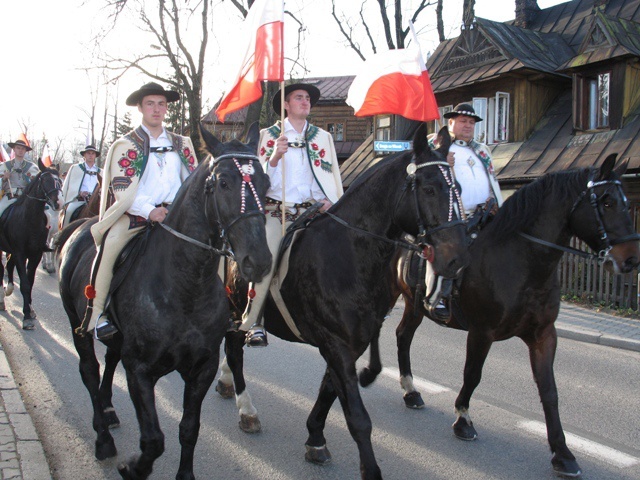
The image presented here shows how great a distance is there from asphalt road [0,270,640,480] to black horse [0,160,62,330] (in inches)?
94.4

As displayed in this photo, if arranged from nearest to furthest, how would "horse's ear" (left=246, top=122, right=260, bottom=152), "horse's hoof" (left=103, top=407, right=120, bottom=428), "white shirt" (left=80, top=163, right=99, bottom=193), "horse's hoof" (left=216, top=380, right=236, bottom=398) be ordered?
"horse's ear" (left=246, top=122, right=260, bottom=152) → "horse's hoof" (left=103, top=407, right=120, bottom=428) → "horse's hoof" (left=216, top=380, right=236, bottom=398) → "white shirt" (left=80, top=163, right=99, bottom=193)

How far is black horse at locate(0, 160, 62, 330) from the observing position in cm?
1007

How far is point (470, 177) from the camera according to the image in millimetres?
5711

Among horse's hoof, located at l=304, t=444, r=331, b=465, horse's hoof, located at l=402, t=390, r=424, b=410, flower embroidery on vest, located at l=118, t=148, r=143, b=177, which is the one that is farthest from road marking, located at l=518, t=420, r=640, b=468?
flower embroidery on vest, located at l=118, t=148, r=143, b=177

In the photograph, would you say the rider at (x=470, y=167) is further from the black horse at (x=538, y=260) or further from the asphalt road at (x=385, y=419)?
the asphalt road at (x=385, y=419)

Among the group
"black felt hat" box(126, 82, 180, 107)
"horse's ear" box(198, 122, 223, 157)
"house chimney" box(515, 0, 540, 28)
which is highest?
"house chimney" box(515, 0, 540, 28)

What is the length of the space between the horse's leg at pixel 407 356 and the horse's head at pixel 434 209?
2.10 metres

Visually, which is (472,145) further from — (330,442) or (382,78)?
(330,442)

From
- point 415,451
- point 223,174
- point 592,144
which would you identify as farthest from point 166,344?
point 592,144

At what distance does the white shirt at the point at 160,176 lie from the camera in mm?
4387

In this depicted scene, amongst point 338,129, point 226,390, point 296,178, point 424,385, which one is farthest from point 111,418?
point 338,129

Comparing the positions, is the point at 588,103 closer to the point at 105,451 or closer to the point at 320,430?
the point at 320,430

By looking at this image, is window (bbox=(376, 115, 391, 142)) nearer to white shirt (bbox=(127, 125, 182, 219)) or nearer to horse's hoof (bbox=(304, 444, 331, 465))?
white shirt (bbox=(127, 125, 182, 219))

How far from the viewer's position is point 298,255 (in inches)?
173
